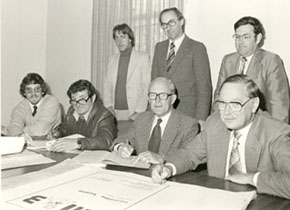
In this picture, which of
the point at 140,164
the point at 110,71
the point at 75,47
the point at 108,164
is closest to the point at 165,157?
the point at 140,164

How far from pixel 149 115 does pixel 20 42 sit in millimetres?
3397


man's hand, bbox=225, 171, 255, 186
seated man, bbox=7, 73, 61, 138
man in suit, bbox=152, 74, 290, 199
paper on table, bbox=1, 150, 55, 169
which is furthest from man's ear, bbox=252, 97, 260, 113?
seated man, bbox=7, 73, 61, 138

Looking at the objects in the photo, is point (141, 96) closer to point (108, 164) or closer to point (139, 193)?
point (108, 164)

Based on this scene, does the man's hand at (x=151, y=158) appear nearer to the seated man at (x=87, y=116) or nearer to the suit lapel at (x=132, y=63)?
the seated man at (x=87, y=116)

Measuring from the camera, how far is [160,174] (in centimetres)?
145

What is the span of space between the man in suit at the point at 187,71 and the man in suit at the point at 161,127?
0.72 m

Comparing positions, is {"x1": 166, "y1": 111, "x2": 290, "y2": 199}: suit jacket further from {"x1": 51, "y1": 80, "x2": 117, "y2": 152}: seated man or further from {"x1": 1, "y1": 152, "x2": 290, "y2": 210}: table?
{"x1": 51, "y1": 80, "x2": 117, "y2": 152}: seated man

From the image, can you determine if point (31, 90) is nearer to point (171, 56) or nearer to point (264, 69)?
point (171, 56)

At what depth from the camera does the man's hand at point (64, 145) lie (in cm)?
213

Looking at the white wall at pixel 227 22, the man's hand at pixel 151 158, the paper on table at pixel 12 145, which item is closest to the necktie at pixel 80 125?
the paper on table at pixel 12 145

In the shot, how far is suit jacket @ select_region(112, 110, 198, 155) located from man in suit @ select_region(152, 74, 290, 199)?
0.45 metres

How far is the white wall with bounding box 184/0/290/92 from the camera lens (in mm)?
3498

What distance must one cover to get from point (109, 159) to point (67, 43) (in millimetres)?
3880

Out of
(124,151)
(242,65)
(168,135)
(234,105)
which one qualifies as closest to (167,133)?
(168,135)
